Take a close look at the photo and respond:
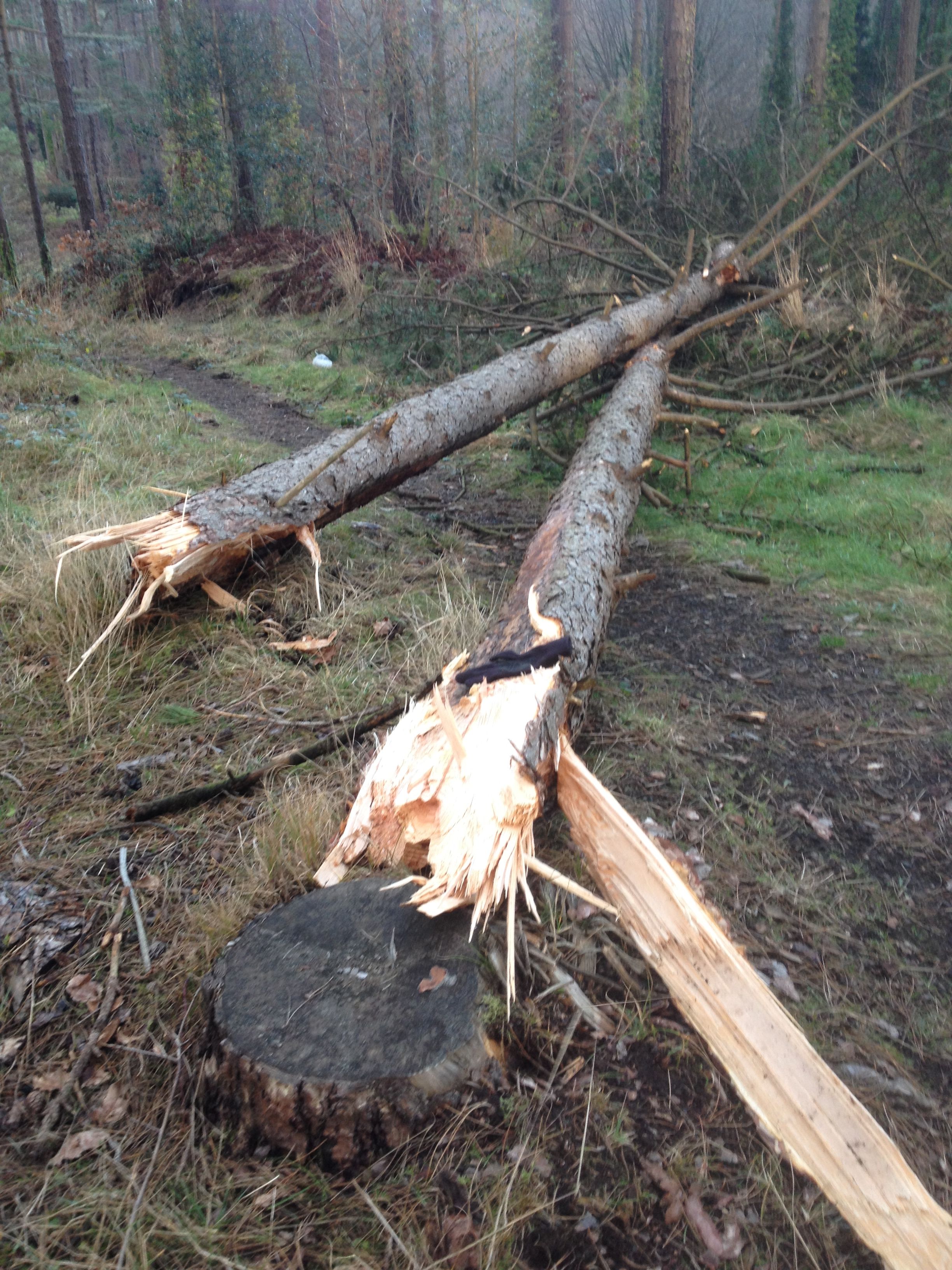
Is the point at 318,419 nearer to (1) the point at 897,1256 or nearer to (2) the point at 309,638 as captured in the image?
(2) the point at 309,638

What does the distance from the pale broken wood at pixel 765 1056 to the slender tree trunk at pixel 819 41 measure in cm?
1536

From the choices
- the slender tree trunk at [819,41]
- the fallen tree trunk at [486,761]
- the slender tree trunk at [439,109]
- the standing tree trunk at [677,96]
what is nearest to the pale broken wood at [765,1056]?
the fallen tree trunk at [486,761]

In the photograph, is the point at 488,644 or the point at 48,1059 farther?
the point at 488,644

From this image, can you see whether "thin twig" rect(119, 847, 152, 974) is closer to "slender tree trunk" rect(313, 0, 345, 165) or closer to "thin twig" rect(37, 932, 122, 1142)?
"thin twig" rect(37, 932, 122, 1142)

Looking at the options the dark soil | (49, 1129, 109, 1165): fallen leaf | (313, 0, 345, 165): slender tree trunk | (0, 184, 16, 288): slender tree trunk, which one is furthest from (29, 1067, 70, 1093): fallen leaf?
(313, 0, 345, 165): slender tree trunk

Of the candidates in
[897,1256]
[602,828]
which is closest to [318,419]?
[602,828]

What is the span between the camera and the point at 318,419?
797 centimetres

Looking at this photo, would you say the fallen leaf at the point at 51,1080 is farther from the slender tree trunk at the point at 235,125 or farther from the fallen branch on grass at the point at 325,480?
the slender tree trunk at the point at 235,125

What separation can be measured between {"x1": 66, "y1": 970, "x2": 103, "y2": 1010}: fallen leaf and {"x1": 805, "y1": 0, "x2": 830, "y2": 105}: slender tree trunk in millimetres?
Result: 16046

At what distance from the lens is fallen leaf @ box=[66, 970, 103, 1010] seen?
1933 millimetres

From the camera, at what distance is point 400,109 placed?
13.4m

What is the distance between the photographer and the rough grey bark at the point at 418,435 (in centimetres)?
368

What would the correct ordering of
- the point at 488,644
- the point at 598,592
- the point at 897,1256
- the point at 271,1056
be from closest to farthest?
the point at 897,1256 → the point at 271,1056 → the point at 488,644 → the point at 598,592

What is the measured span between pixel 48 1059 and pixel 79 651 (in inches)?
71.0
